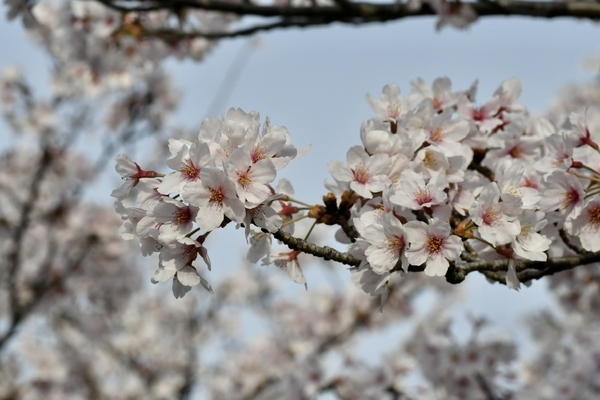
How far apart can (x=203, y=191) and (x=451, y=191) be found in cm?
73

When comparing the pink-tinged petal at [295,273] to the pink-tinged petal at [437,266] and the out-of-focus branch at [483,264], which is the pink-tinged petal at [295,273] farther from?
the pink-tinged petal at [437,266]

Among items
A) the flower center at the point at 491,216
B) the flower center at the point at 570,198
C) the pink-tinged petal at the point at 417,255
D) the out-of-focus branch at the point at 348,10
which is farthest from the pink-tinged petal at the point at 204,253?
the out-of-focus branch at the point at 348,10

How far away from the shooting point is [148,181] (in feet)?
5.22

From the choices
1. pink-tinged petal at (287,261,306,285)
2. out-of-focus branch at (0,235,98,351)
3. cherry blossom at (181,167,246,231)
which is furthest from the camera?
out-of-focus branch at (0,235,98,351)

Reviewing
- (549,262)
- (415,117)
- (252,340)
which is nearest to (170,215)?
(415,117)

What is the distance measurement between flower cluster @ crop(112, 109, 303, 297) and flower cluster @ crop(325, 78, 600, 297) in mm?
256

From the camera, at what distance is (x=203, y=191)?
147 cm

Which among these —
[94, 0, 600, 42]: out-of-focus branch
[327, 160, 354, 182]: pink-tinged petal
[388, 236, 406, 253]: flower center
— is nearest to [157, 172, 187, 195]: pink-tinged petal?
[327, 160, 354, 182]: pink-tinged petal

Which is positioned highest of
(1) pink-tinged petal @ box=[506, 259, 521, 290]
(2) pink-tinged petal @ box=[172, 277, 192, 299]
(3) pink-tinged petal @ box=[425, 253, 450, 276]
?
(3) pink-tinged petal @ box=[425, 253, 450, 276]

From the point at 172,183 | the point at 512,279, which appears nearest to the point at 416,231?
the point at 512,279

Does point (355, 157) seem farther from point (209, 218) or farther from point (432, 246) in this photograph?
point (209, 218)

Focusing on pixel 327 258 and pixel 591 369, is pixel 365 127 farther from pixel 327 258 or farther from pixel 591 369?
pixel 591 369

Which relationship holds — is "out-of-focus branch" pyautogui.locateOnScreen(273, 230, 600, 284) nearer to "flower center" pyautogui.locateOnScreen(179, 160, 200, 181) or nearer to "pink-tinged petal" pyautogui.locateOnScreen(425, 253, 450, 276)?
"pink-tinged petal" pyautogui.locateOnScreen(425, 253, 450, 276)

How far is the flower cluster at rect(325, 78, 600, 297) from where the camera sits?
61.4 inches
